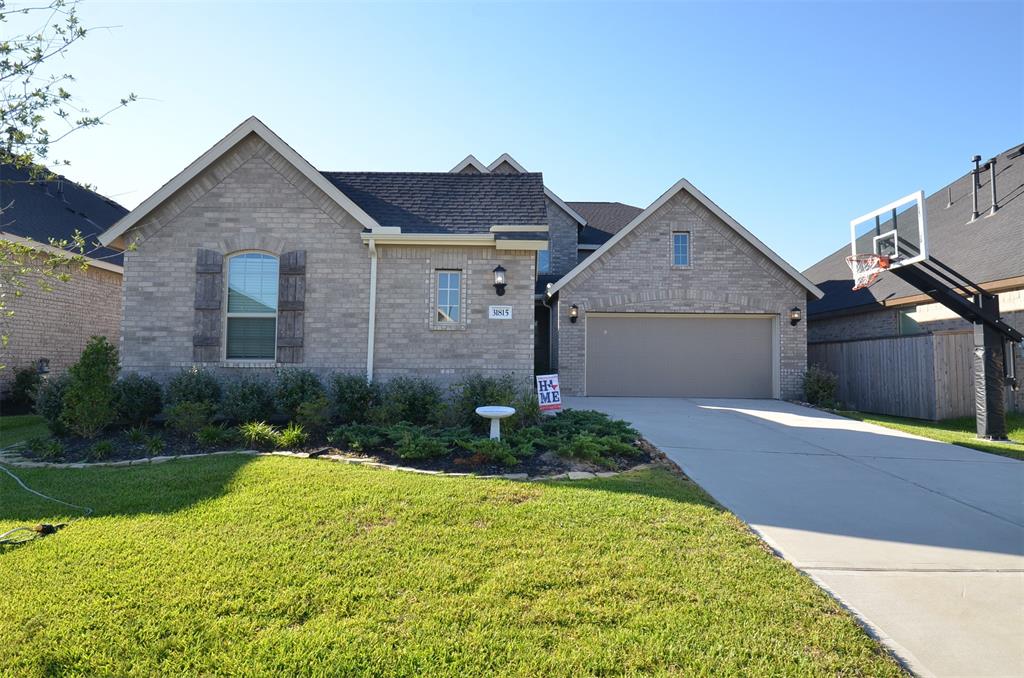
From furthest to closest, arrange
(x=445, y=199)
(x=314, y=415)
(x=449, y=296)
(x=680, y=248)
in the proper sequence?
1. (x=680, y=248)
2. (x=445, y=199)
3. (x=449, y=296)
4. (x=314, y=415)

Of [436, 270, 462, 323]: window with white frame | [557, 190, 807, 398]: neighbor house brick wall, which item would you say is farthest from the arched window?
[557, 190, 807, 398]: neighbor house brick wall

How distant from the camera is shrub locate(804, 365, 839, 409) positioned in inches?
530

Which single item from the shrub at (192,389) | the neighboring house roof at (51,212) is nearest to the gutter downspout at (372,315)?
the shrub at (192,389)

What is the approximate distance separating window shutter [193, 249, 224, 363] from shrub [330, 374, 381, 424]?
259cm

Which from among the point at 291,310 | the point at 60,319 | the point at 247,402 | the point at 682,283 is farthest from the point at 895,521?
the point at 60,319

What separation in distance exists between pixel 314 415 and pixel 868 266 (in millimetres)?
11945

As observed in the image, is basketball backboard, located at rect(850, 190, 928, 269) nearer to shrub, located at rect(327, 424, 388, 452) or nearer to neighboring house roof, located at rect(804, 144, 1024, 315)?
neighboring house roof, located at rect(804, 144, 1024, 315)

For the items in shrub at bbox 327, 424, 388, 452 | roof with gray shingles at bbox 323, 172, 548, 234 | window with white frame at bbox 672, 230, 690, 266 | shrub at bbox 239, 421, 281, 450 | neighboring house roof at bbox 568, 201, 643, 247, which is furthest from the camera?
neighboring house roof at bbox 568, 201, 643, 247

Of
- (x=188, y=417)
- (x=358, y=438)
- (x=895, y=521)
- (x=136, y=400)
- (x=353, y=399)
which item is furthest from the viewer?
(x=353, y=399)

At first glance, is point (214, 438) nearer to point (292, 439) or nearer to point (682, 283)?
point (292, 439)

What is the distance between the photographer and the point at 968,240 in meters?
13.8

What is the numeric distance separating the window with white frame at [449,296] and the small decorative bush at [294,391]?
98.4 inches

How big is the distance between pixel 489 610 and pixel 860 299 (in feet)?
56.3

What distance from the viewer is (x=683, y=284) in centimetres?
1456
